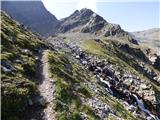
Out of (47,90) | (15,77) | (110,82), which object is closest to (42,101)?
(47,90)

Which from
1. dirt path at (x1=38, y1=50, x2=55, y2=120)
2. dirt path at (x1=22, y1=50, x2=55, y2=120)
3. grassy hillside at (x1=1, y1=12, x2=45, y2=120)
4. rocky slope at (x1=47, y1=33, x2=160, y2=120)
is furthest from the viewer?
rocky slope at (x1=47, y1=33, x2=160, y2=120)

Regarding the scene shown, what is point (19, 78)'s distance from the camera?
Answer: 39.3 meters

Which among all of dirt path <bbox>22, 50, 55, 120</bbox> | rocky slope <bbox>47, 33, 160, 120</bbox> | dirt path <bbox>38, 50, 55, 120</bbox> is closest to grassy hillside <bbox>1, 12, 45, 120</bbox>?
dirt path <bbox>22, 50, 55, 120</bbox>

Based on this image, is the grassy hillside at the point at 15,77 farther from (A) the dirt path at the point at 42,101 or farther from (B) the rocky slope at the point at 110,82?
(B) the rocky slope at the point at 110,82

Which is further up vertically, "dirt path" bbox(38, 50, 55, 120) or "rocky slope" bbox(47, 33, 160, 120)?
"dirt path" bbox(38, 50, 55, 120)

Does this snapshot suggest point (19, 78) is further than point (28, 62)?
No

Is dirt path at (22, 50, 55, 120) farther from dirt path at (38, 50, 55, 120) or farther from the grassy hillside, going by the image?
the grassy hillside

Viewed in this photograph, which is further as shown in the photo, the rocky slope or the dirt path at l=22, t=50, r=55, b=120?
the rocky slope

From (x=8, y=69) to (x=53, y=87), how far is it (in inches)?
235

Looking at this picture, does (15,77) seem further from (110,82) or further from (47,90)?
(110,82)

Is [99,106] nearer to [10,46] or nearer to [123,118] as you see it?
[123,118]

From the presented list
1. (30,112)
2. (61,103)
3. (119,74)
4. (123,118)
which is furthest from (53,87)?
(119,74)

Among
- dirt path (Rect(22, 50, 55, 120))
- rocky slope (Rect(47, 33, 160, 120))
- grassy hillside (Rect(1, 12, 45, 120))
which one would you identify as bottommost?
rocky slope (Rect(47, 33, 160, 120))

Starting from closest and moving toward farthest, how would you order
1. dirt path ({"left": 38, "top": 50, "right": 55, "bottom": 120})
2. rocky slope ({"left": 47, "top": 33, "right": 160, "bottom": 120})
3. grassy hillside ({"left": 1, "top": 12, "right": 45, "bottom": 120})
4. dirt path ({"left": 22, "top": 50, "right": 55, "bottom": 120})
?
grassy hillside ({"left": 1, "top": 12, "right": 45, "bottom": 120}), dirt path ({"left": 22, "top": 50, "right": 55, "bottom": 120}), dirt path ({"left": 38, "top": 50, "right": 55, "bottom": 120}), rocky slope ({"left": 47, "top": 33, "right": 160, "bottom": 120})
